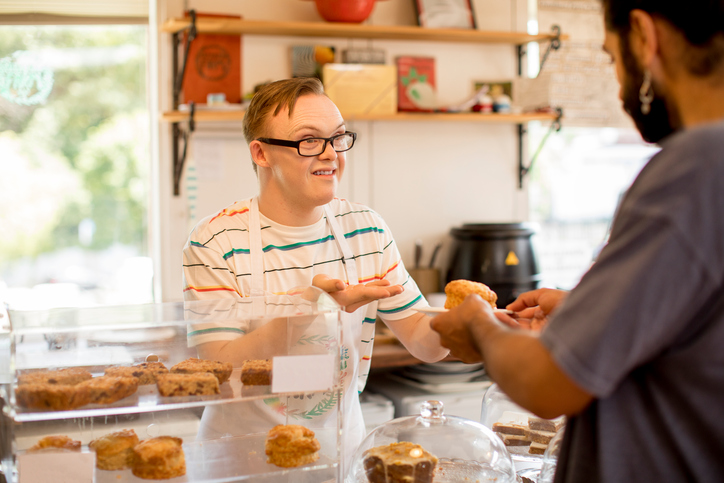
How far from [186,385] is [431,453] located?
44 centimetres

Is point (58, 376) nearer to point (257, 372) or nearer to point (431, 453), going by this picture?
point (257, 372)

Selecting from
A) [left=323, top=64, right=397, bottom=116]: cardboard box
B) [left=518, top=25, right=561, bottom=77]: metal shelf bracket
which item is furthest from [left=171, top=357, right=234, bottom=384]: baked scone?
[left=518, top=25, right=561, bottom=77]: metal shelf bracket

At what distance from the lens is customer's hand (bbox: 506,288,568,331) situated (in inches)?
49.1

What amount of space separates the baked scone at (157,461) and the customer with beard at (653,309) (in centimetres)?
58

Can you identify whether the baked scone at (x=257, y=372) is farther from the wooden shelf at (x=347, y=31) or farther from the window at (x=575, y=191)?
the window at (x=575, y=191)

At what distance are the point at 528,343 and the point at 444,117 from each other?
2.18m

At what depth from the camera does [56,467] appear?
99cm

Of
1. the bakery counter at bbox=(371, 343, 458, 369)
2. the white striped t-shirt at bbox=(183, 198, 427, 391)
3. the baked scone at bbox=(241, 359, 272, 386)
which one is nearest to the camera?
the baked scone at bbox=(241, 359, 272, 386)

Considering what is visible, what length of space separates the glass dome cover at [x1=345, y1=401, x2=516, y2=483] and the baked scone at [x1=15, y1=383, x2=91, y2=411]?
0.48m

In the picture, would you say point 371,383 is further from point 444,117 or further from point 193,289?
point 193,289

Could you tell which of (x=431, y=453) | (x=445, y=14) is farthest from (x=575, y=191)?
(x=431, y=453)

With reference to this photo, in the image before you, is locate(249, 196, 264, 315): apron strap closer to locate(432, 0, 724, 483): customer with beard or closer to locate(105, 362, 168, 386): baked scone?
locate(105, 362, 168, 386): baked scone

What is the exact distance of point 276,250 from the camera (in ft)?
→ 5.17

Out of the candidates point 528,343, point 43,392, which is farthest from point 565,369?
point 43,392
